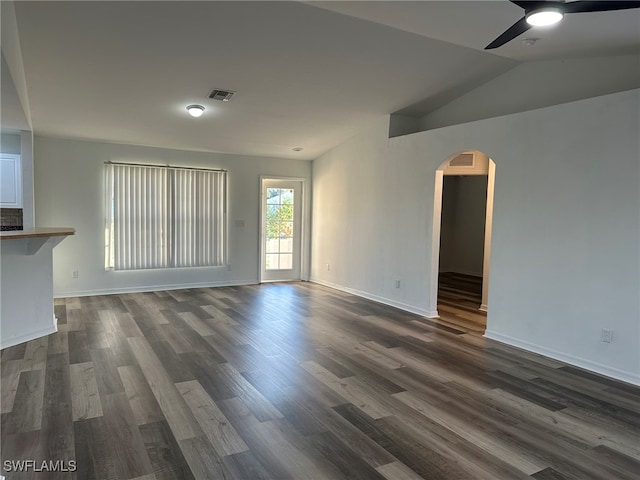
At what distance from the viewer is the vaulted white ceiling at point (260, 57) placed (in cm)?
333

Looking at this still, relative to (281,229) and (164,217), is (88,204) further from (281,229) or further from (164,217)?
(281,229)

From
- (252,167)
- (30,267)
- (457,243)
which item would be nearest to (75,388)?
(30,267)

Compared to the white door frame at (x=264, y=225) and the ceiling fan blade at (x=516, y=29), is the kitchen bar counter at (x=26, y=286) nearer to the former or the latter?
the white door frame at (x=264, y=225)

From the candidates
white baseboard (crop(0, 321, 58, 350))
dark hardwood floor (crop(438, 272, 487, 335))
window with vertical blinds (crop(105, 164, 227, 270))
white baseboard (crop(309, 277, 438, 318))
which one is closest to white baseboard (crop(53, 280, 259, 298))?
window with vertical blinds (crop(105, 164, 227, 270))

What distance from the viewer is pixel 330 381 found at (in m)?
3.36

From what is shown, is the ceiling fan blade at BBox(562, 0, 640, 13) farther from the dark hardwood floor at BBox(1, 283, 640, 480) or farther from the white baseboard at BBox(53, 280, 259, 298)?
the white baseboard at BBox(53, 280, 259, 298)

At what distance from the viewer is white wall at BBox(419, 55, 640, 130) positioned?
13.8 feet

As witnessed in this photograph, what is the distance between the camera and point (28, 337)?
13.8ft

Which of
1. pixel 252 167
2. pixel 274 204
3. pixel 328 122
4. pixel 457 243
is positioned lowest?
pixel 457 243

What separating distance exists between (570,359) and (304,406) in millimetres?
2660

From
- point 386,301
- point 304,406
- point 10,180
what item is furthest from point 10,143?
point 386,301

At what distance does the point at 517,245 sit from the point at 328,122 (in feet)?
10.4

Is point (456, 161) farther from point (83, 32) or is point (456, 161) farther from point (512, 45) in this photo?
point (83, 32)

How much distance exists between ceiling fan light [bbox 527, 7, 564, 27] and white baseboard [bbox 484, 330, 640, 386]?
114 inches
